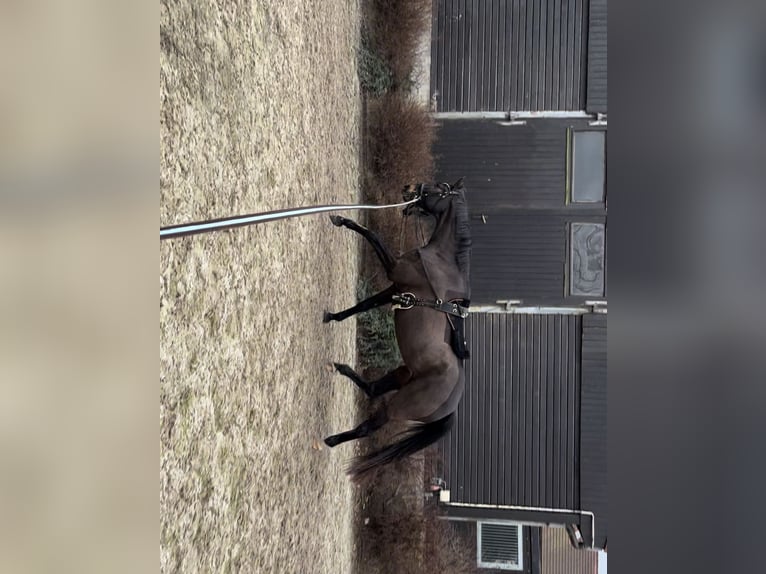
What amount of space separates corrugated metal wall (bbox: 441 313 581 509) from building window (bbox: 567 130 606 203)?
3.70 ft

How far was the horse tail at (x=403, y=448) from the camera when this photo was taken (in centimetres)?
310

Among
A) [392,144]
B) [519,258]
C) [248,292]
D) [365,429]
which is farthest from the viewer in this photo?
[519,258]

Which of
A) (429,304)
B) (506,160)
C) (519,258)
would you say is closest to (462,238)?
(429,304)

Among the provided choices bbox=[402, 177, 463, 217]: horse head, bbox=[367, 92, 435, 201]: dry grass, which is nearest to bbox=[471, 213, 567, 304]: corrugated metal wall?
bbox=[367, 92, 435, 201]: dry grass

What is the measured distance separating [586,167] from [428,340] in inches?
115

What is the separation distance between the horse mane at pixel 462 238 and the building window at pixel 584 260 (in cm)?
218

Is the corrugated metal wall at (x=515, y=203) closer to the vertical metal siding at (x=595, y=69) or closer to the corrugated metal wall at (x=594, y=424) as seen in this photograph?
the vertical metal siding at (x=595, y=69)

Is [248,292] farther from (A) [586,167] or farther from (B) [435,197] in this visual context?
(A) [586,167]

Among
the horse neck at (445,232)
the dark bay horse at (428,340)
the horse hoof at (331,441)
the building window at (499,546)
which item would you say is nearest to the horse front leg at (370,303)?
the dark bay horse at (428,340)

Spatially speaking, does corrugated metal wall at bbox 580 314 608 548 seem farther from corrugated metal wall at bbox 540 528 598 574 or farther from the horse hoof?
the horse hoof

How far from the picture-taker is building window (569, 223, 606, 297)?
16.7ft

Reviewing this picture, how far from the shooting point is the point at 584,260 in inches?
202
